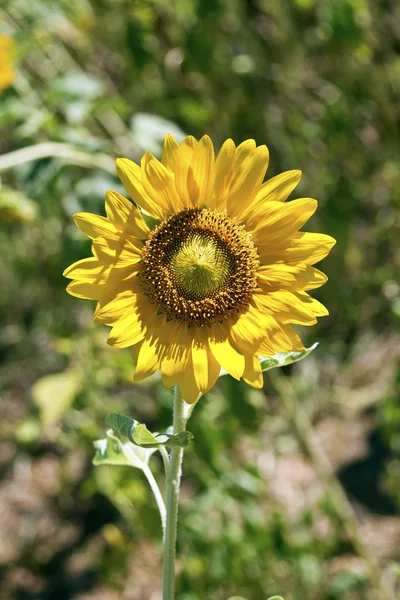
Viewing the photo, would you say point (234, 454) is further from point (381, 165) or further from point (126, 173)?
point (126, 173)

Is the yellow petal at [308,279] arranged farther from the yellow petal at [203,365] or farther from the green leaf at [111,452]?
the green leaf at [111,452]

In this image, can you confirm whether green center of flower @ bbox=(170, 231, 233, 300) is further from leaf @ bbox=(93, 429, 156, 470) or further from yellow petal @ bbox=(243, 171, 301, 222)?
leaf @ bbox=(93, 429, 156, 470)

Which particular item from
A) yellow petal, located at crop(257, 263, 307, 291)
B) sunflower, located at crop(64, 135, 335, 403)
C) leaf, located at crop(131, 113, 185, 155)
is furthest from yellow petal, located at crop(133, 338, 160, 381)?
leaf, located at crop(131, 113, 185, 155)

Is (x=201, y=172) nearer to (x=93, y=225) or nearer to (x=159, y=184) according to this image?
(x=159, y=184)

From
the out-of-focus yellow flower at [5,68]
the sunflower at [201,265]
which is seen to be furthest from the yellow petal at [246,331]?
the out-of-focus yellow flower at [5,68]

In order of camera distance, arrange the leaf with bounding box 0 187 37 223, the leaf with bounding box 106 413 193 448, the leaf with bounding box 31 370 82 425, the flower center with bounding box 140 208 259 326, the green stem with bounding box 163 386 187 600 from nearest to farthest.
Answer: the leaf with bounding box 106 413 193 448 < the green stem with bounding box 163 386 187 600 < the flower center with bounding box 140 208 259 326 < the leaf with bounding box 0 187 37 223 < the leaf with bounding box 31 370 82 425

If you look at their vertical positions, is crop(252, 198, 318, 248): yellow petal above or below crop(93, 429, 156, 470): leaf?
above

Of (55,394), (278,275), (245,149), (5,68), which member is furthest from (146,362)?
(5,68)
